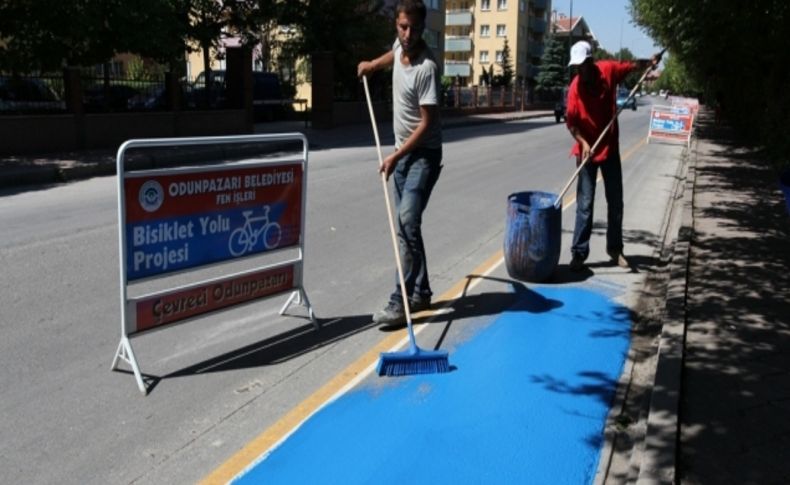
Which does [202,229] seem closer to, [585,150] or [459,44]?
[585,150]

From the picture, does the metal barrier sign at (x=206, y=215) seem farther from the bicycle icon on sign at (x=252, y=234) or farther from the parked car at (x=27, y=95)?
the parked car at (x=27, y=95)

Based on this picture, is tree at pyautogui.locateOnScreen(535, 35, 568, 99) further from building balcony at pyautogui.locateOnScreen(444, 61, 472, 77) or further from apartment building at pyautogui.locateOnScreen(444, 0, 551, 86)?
building balcony at pyautogui.locateOnScreen(444, 61, 472, 77)

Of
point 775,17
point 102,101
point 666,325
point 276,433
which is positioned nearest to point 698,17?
point 775,17

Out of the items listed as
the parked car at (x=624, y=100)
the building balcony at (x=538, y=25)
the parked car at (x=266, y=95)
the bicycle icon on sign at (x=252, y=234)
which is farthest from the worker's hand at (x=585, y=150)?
the building balcony at (x=538, y=25)

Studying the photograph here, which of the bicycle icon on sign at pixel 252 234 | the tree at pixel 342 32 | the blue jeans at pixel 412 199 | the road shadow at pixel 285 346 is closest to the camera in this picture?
the road shadow at pixel 285 346

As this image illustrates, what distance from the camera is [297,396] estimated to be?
13.3ft

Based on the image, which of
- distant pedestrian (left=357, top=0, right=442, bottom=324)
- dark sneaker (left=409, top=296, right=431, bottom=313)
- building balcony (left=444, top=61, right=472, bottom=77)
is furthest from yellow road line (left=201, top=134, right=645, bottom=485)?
building balcony (left=444, top=61, right=472, bottom=77)

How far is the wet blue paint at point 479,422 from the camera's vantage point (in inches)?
131

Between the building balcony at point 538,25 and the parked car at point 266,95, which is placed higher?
the building balcony at point 538,25

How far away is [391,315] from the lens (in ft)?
16.8

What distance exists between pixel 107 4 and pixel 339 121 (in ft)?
40.6

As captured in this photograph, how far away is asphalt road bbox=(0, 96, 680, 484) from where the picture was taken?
3477 mm

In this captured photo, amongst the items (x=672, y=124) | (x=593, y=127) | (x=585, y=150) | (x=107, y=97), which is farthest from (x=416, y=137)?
(x=672, y=124)

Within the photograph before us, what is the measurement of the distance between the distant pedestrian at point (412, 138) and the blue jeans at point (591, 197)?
194 centimetres
